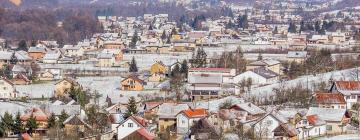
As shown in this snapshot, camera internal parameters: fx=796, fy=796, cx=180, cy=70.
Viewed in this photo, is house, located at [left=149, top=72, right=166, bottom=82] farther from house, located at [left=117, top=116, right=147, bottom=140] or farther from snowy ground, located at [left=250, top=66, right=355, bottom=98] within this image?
house, located at [left=117, top=116, right=147, bottom=140]

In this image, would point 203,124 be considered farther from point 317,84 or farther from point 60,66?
point 60,66

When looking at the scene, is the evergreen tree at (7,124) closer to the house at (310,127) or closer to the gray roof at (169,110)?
the gray roof at (169,110)

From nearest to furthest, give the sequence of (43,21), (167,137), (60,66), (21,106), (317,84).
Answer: (167,137) < (21,106) < (317,84) < (60,66) < (43,21)

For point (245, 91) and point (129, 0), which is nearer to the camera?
point (245, 91)

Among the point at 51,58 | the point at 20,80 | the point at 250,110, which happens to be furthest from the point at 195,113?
the point at 51,58

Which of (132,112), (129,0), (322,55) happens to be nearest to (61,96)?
(132,112)

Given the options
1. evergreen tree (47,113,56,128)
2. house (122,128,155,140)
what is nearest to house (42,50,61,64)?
evergreen tree (47,113,56,128)

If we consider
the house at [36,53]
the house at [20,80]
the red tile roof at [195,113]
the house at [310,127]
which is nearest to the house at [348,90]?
the house at [310,127]
